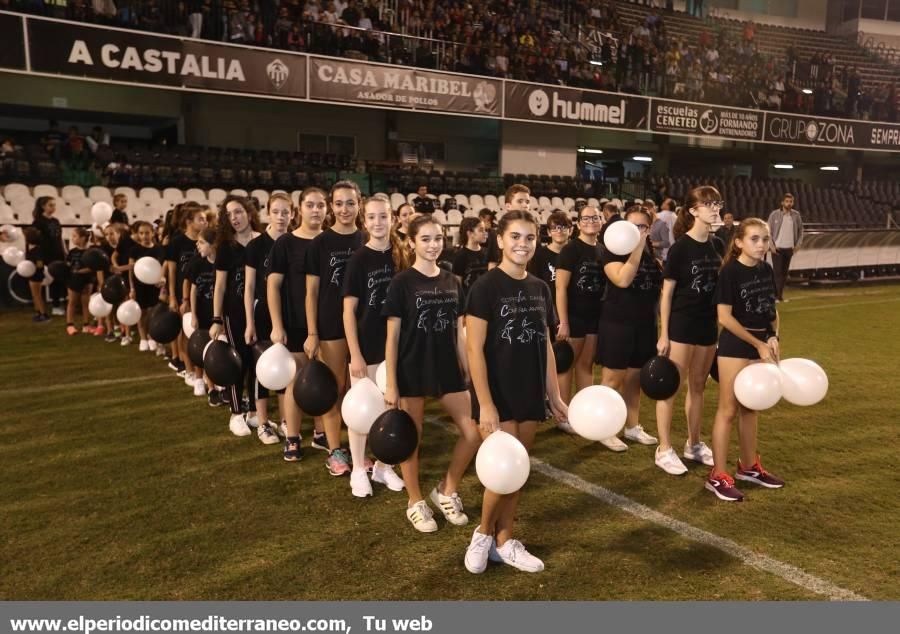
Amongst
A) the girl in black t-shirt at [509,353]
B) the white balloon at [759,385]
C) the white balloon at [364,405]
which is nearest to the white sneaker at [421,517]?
the girl in black t-shirt at [509,353]

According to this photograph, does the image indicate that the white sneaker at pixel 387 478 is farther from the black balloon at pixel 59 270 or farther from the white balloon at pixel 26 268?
the white balloon at pixel 26 268

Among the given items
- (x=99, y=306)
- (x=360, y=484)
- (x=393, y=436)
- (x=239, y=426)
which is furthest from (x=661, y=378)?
(x=99, y=306)

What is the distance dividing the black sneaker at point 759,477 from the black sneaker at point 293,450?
2848mm

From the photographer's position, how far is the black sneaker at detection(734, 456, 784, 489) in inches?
160

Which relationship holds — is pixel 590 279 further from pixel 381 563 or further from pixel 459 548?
pixel 381 563

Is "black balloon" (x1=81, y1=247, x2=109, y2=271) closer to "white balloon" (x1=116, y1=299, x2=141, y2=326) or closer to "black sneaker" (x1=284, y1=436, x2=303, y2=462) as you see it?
"white balloon" (x1=116, y1=299, x2=141, y2=326)

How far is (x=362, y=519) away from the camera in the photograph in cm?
359

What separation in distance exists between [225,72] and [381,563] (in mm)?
12636

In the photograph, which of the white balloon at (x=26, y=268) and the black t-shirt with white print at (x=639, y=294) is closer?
the black t-shirt with white print at (x=639, y=294)

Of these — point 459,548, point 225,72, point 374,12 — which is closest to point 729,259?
point 459,548

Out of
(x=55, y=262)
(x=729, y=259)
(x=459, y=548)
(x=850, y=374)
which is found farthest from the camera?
(x=55, y=262)

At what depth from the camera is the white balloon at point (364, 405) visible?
333 centimetres

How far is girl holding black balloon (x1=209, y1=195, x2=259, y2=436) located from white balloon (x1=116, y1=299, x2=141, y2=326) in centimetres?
299

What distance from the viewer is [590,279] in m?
4.69
